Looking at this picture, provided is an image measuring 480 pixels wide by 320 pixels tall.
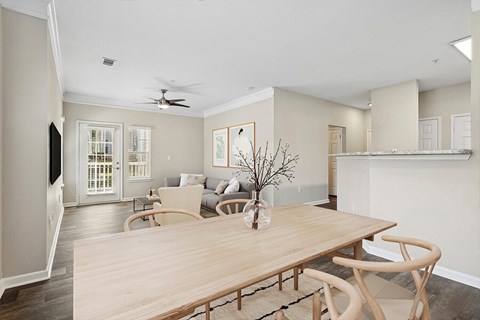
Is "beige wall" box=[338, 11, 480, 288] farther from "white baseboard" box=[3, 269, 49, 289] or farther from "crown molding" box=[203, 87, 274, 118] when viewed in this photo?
"white baseboard" box=[3, 269, 49, 289]

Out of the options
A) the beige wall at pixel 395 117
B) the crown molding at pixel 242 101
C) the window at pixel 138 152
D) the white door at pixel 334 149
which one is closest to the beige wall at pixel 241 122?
the crown molding at pixel 242 101

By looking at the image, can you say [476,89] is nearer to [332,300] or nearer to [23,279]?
[332,300]

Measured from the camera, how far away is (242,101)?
5949mm

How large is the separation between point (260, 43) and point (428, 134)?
182 inches

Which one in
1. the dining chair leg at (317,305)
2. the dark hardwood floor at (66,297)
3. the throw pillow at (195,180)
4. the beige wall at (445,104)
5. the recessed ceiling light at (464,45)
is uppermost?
the recessed ceiling light at (464,45)

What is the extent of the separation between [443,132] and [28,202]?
7.06 metres

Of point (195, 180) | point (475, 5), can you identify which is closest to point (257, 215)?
point (475, 5)

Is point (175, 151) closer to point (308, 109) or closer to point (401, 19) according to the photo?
point (308, 109)

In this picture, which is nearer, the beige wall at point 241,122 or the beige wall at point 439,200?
the beige wall at point 439,200

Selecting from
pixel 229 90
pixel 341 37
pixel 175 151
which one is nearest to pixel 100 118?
pixel 175 151

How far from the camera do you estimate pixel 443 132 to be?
16.7 ft

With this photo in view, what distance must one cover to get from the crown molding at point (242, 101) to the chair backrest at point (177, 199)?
266 centimetres

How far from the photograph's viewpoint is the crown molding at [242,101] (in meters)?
5.21

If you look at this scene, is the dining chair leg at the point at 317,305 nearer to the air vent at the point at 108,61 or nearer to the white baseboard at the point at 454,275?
the white baseboard at the point at 454,275
